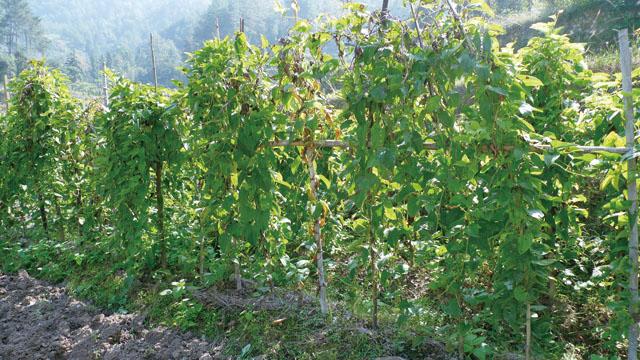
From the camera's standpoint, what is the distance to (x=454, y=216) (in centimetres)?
221

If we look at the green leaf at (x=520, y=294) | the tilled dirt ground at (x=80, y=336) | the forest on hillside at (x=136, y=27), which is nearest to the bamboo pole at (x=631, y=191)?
the green leaf at (x=520, y=294)

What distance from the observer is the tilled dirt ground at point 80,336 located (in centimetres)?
280

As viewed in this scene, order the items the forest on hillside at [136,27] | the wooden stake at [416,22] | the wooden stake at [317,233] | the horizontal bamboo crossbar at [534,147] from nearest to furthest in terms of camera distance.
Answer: the horizontal bamboo crossbar at [534,147] → the wooden stake at [416,22] → the wooden stake at [317,233] → the forest on hillside at [136,27]

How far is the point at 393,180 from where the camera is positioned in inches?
87.0

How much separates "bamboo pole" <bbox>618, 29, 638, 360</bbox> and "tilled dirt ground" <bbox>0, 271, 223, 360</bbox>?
2.02m

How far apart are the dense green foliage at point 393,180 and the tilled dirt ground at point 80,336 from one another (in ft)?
0.66

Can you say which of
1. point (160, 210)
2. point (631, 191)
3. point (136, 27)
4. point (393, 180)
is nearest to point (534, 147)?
point (631, 191)

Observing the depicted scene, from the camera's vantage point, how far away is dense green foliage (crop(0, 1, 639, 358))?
202 cm

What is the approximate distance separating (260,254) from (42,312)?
1.78 meters

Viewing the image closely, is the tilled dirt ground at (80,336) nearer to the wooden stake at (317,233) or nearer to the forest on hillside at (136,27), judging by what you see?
the wooden stake at (317,233)

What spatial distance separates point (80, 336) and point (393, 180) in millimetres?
2223

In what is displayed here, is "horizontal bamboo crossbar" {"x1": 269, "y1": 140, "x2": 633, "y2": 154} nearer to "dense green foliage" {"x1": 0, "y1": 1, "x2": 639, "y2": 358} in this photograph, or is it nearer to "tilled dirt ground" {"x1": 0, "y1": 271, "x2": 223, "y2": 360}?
"dense green foliage" {"x1": 0, "y1": 1, "x2": 639, "y2": 358}

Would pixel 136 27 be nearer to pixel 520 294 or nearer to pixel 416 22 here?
pixel 416 22

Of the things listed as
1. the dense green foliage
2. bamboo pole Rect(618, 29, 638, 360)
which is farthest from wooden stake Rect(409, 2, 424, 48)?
bamboo pole Rect(618, 29, 638, 360)
